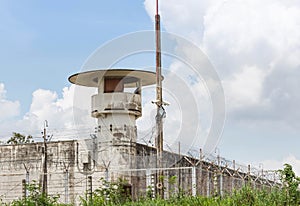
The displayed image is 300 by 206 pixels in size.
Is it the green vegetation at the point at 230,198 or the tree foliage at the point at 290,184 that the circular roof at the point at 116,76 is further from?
the tree foliage at the point at 290,184

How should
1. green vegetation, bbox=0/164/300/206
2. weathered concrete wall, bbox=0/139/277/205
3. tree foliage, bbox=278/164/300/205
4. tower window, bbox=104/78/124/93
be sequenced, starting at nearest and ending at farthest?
green vegetation, bbox=0/164/300/206 < tree foliage, bbox=278/164/300/205 < weathered concrete wall, bbox=0/139/277/205 < tower window, bbox=104/78/124/93

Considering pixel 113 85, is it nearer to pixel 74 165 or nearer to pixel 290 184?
pixel 74 165

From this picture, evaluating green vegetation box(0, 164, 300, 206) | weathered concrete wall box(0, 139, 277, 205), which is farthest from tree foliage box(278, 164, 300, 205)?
weathered concrete wall box(0, 139, 277, 205)

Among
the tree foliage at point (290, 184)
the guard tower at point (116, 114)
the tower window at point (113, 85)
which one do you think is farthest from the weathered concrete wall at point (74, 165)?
the tree foliage at point (290, 184)

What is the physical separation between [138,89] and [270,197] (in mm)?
9941

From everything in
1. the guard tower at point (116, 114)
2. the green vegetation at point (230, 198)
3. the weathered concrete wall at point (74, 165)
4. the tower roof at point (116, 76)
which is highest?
the tower roof at point (116, 76)

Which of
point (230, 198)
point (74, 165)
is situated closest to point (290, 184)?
point (230, 198)

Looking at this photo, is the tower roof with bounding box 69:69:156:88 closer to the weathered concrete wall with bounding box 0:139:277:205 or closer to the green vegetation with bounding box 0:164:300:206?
the weathered concrete wall with bounding box 0:139:277:205

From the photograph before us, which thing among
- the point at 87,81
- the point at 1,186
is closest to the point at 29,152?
the point at 1,186

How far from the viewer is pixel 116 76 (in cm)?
2073

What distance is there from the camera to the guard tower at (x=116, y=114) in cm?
2025

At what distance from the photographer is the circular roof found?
67.2 feet

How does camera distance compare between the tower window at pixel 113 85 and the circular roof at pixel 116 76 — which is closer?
the circular roof at pixel 116 76

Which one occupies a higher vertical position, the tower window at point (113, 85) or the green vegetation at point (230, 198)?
the tower window at point (113, 85)
